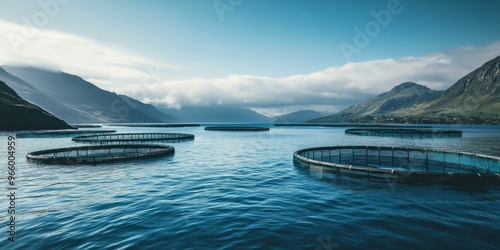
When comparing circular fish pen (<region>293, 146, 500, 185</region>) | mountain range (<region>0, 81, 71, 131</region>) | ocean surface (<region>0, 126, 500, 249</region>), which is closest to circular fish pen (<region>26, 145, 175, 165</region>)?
ocean surface (<region>0, 126, 500, 249</region>)

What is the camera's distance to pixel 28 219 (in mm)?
15695

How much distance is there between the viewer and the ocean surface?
40.8 feet

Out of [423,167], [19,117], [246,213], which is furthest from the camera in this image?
[19,117]

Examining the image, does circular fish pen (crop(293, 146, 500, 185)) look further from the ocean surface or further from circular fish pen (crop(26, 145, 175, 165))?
circular fish pen (crop(26, 145, 175, 165))

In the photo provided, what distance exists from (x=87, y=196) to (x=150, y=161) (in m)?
19.2

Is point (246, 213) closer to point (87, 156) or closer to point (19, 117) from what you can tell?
point (87, 156)

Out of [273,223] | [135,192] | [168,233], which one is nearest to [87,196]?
[135,192]

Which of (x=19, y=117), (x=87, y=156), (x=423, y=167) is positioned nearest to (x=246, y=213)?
→ (x=423, y=167)

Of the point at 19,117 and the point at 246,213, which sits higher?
the point at 19,117

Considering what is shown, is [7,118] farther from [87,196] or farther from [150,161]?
[87,196]

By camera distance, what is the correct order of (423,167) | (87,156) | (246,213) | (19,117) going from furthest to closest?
1. (19,117)
2. (87,156)
3. (423,167)
4. (246,213)

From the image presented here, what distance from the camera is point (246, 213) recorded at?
16641mm

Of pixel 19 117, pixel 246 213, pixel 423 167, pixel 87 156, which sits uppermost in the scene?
pixel 19 117

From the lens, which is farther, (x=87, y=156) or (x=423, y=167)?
(x=87, y=156)
